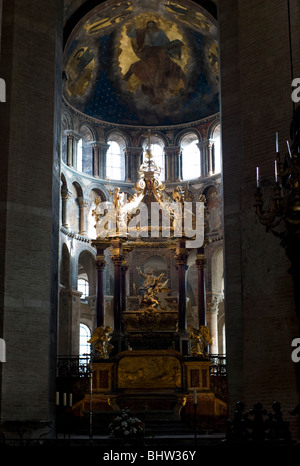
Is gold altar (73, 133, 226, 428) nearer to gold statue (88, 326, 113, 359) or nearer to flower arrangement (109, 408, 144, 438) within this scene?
gold statue (88, 326, 113, 359)

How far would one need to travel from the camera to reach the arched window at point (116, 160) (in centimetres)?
3169

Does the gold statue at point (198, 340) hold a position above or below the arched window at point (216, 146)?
below

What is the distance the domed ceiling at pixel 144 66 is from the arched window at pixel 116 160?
98 centimetres

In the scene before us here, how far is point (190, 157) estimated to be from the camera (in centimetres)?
3178

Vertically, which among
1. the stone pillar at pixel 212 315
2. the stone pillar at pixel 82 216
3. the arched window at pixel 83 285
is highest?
the stone pillar at pixel 82 216

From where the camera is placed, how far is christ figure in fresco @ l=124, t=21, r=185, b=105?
29.3 m

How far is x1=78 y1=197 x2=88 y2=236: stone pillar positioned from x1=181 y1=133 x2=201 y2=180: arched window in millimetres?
4713

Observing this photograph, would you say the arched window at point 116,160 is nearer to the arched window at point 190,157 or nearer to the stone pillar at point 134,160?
the stone pillar at point 134,160

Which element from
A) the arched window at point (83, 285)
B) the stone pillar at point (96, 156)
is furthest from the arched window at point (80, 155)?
the arched window at point (83, 285)

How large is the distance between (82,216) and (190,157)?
562 centimetres

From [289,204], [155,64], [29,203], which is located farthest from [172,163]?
[289,204]

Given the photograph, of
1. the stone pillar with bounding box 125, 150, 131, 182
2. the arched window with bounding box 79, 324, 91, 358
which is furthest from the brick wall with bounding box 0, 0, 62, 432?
the arched window with bounding box 79, 324, 91, 358

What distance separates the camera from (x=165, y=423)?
20.0 m
